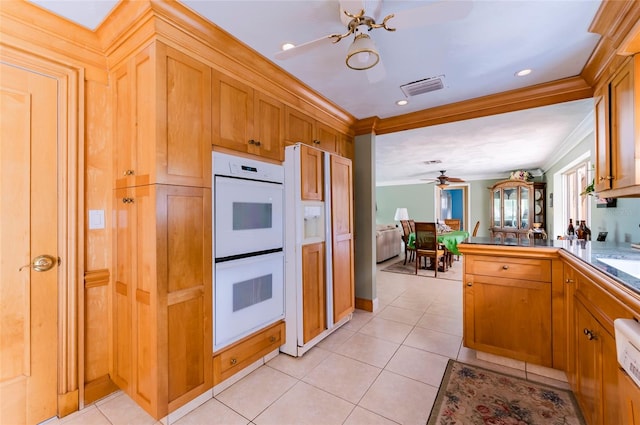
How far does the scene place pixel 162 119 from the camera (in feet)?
5.14

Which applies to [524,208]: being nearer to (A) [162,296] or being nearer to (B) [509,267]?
(B) [509,267]

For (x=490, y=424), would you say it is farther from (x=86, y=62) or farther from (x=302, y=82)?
(x=86, y=62)

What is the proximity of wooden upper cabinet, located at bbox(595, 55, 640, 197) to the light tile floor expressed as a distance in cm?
150

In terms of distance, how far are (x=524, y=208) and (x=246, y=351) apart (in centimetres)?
723

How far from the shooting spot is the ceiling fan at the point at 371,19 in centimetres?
122

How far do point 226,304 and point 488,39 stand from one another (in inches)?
102

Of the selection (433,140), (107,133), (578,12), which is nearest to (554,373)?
(578,12)

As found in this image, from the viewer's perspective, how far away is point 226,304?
1.91 meters

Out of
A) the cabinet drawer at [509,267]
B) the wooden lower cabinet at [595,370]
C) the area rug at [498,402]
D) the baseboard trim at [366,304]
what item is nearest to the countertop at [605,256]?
Result: the cabinet drawer at [509,267]

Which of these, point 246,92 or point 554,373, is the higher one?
point 246,92

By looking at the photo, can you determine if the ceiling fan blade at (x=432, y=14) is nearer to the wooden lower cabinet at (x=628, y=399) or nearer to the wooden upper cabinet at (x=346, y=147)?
the wooden lower cabinet at (x=628, y=399)

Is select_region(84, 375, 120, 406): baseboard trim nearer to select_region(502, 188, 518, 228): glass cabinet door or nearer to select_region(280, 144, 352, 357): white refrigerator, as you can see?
select_region(280, 144, 352, 357): white refrigerator

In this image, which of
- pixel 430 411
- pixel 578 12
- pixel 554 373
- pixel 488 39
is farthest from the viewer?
pixel 554 373

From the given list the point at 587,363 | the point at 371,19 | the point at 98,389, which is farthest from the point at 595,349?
the point at 98,389
